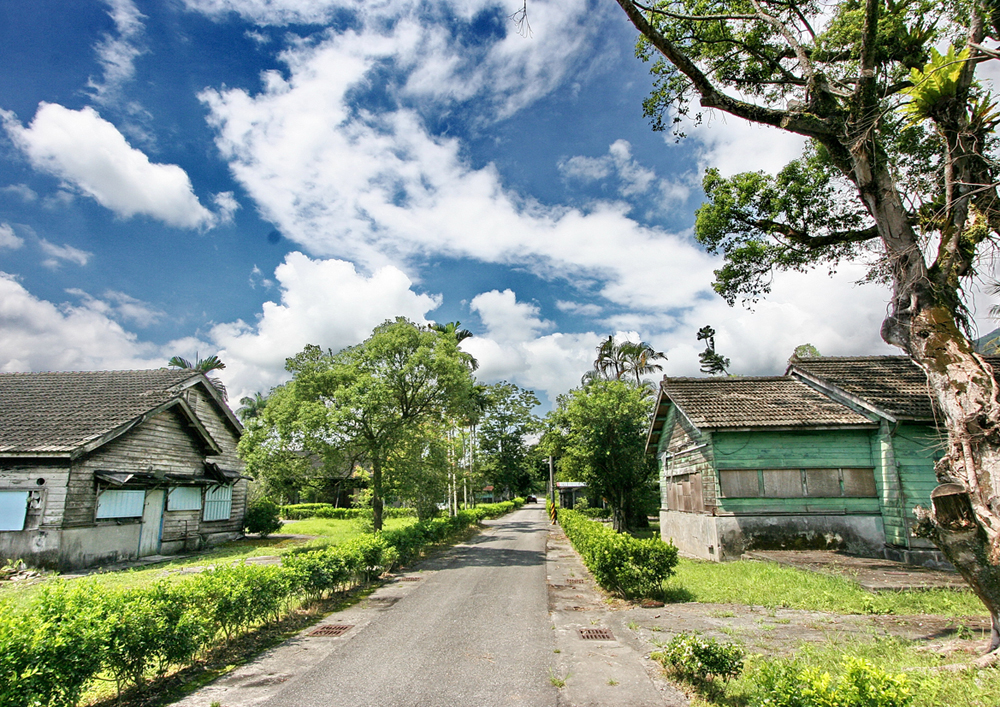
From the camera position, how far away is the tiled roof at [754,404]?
16562 mm

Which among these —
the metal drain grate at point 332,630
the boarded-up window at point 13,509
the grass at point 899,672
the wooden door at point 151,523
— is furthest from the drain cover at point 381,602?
the wooden door at point 151,523

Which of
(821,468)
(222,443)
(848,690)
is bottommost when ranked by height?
(848,690)

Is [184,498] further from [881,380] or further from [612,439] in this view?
[881,380]

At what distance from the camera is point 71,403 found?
62.0 ft

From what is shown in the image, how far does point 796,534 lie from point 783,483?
1544 mm

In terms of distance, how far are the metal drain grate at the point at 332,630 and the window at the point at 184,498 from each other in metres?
14.0

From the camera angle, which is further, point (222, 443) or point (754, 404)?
point (222, 443)

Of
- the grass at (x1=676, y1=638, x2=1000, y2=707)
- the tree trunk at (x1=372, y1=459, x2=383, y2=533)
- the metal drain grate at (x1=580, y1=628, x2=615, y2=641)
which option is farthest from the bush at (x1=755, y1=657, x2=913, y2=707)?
the tree trunk at (x1=372, y1=459, x2=383, y2=533)

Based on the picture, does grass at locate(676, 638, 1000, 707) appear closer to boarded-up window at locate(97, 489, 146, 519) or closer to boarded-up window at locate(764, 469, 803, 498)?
boarded-up window at locate(764, 469, 803, 498)

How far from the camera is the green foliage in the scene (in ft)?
19.4

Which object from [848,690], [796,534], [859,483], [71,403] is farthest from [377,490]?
[848,690]

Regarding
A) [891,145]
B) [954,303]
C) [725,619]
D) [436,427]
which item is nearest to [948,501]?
[954,303]

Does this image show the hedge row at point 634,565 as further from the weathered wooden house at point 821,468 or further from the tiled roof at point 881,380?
the tiled roof at point 881,380

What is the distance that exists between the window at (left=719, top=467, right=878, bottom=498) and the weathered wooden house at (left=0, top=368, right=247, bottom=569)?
19669 mm
